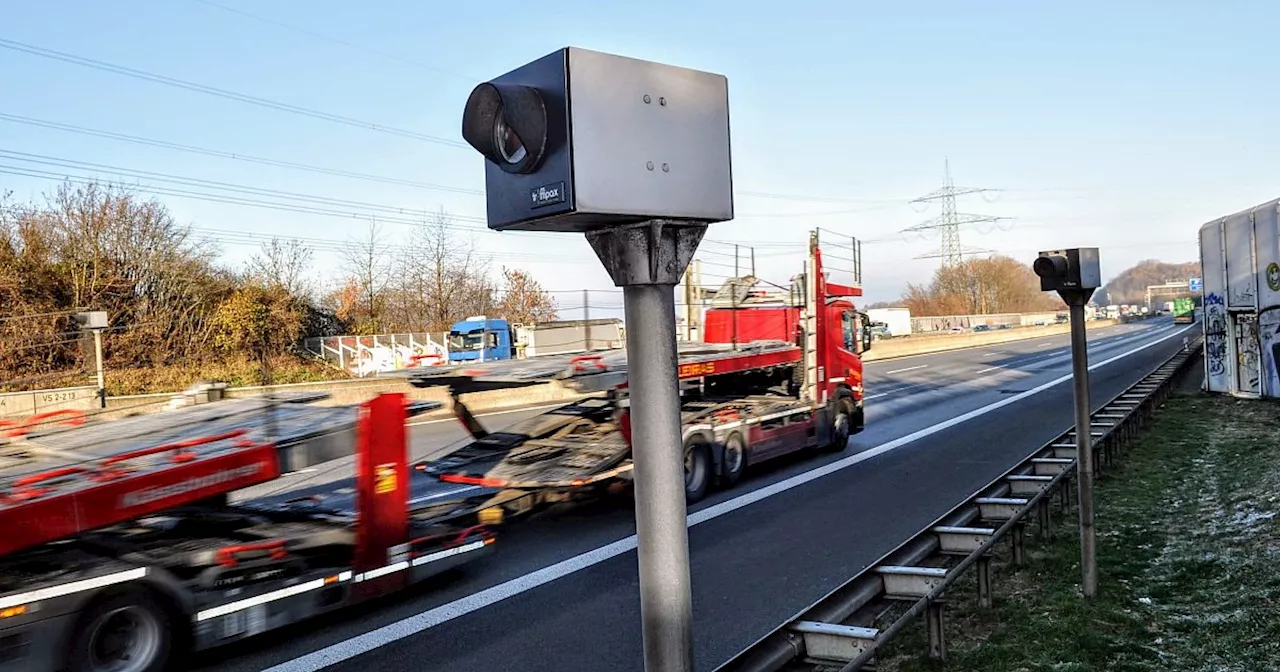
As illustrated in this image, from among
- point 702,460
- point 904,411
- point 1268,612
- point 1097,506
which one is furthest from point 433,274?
point 1268,612

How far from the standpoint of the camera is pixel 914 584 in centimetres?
579

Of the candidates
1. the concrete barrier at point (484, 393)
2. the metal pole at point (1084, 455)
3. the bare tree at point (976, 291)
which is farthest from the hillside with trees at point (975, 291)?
the metal pole at point (1084, 455)

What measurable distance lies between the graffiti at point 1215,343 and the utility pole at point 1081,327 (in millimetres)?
16253

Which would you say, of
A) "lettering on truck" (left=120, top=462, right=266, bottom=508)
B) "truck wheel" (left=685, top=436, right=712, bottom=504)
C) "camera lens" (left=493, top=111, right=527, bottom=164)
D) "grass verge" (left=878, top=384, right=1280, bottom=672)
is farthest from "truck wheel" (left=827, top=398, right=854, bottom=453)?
"camera lens" (left=493, top=111, right=527, bottom=164)

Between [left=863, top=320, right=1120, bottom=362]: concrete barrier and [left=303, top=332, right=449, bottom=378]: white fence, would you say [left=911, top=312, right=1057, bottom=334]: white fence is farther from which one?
[left=303, top=332, right=449, bottom=378]: white fence

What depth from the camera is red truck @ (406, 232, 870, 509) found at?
9.67 m

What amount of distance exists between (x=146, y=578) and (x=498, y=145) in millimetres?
4384

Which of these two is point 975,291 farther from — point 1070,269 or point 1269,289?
point 1070,269

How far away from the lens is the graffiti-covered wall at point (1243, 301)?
16.9 metres

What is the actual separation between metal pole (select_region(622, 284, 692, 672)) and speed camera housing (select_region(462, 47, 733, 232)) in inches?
12.2

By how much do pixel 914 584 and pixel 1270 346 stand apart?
15.4m

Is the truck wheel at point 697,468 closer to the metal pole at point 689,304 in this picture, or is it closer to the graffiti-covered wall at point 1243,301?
the metal pole at point 689,304

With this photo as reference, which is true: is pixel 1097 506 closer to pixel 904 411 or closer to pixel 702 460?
pixel 702 460

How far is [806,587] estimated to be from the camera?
7.43 meters
